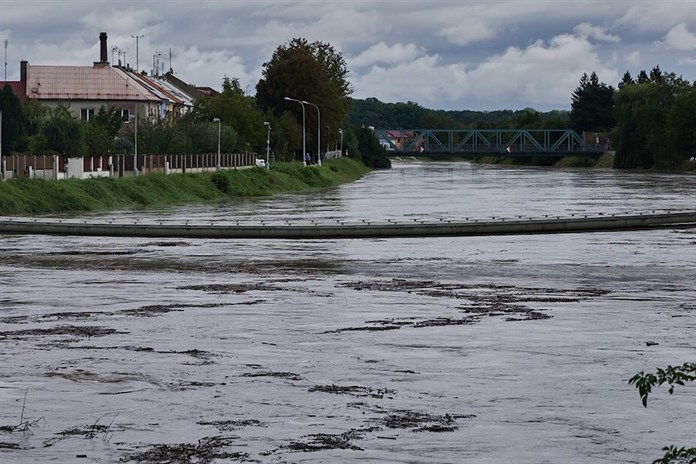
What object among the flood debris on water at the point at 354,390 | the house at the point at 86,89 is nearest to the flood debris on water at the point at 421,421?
the flood debris on water at the point at 354,390

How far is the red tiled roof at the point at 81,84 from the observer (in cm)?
12962

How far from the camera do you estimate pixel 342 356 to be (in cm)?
1888

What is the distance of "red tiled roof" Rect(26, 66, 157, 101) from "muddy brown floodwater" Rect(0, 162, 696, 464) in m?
93.9

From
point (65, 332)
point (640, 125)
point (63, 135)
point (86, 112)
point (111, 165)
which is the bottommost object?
point (65, 332)

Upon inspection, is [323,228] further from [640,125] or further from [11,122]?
[640,125]

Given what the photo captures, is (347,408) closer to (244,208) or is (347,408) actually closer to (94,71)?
(244,208)

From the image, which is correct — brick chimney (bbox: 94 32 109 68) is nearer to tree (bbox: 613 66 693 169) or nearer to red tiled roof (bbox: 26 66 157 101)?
red tiled roof (bbox: 26 66 157 101)

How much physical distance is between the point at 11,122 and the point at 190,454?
69539 millimetres

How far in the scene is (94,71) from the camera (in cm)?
13350

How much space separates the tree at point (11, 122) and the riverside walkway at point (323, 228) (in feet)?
103

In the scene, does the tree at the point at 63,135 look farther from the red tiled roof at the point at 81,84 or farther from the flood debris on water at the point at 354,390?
the flood debris on water at the point at 354,390

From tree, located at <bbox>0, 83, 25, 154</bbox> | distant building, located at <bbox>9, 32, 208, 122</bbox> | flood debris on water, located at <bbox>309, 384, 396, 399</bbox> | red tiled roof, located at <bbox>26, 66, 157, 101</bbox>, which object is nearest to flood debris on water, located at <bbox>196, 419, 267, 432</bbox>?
flood debris on water, located at <bbox>309, 384, 396, 399</bbox>

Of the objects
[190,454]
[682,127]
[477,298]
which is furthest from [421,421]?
[682,127]

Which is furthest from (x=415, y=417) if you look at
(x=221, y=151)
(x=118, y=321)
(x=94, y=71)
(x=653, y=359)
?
(x=94, y=71)
